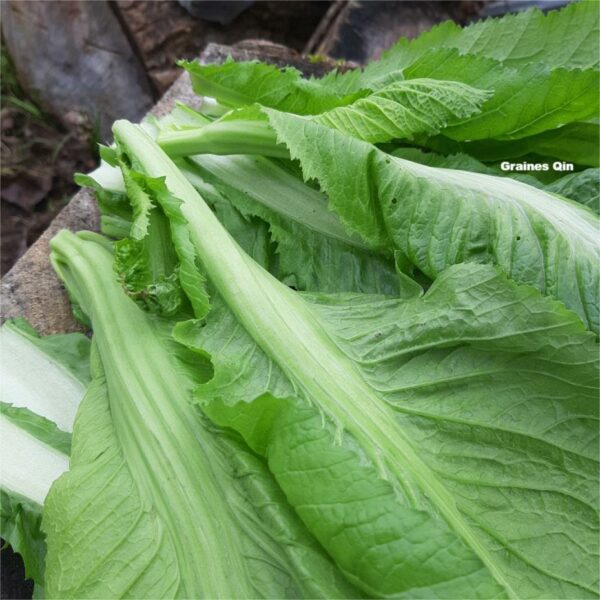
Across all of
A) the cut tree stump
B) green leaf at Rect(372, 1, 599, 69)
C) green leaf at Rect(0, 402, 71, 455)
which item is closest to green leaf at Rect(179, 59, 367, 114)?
green leaf at Rect(372, 1, 599, 69)

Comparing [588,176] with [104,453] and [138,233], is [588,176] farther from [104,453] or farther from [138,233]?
[104,453]

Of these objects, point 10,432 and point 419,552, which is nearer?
point 419,552

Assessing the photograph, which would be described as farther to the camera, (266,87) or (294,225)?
(266,87)

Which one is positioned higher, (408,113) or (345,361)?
(408,113)

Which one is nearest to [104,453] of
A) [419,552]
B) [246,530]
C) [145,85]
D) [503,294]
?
[246,530]

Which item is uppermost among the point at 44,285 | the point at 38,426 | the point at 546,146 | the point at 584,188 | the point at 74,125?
the point at 74,125

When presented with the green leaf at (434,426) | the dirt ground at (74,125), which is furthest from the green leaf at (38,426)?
the dirt ground at (74,125)

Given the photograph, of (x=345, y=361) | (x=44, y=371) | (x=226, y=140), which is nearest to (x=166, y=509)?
(x=345, y=361)

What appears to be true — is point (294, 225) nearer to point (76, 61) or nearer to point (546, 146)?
point (546, 146)
